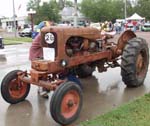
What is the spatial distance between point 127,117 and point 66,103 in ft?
3.36

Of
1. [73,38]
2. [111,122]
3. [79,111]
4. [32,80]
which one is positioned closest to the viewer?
[111,122]

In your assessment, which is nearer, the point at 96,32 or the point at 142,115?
the point at 142,115

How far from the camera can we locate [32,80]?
6375 mm

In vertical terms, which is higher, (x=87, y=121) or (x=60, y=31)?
(x=60, y=31)

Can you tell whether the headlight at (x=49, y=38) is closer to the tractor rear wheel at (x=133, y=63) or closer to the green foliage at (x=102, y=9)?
the tractor rear wheel at (x=133, y=63)

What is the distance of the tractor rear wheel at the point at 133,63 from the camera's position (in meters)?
7.71

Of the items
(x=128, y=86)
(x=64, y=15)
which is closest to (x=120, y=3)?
(x=64, y=15)

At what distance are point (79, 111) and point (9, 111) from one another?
1.40m

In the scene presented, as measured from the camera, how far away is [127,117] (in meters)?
5.71

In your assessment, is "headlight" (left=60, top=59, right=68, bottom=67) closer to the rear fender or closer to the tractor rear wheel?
the tractor rear wheel

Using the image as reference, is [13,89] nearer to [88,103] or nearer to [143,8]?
[88,103]

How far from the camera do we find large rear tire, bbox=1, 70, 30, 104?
262 inches

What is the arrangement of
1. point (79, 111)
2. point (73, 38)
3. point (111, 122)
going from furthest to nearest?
point (73, 38) → point (79, 111) → point (111, 122)

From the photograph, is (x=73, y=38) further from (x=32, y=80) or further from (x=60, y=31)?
(x=32, y=80)
